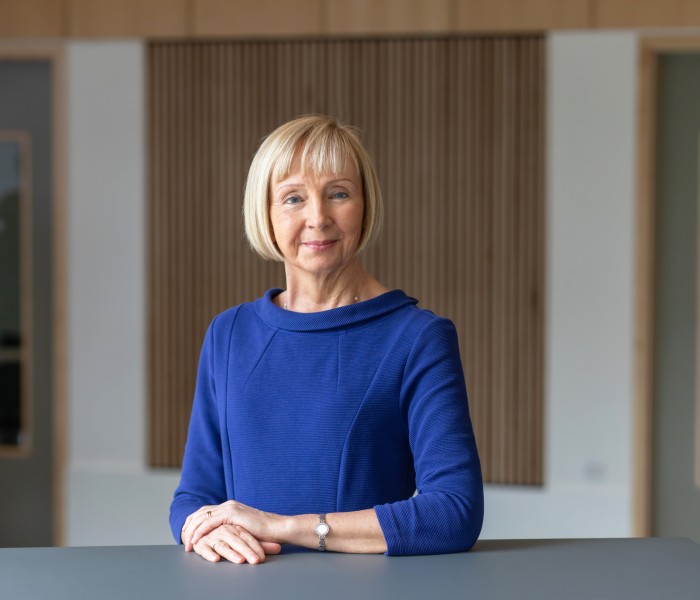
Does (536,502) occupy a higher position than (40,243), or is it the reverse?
(40,243)

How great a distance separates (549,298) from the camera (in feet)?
13.4

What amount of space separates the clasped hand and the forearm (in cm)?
2

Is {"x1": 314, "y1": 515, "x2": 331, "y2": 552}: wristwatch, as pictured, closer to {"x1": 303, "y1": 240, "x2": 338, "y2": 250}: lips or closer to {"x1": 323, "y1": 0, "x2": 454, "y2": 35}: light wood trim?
{"x1": 303, "y1": 240, "x2": 338, "y2": 250}: lips

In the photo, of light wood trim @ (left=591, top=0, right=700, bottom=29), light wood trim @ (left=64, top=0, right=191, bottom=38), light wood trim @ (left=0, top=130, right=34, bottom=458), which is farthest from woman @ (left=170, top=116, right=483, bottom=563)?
light wood trim @ (left=0, top=130, right=34, bottom=458)

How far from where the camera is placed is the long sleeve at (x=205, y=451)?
5.67 ft

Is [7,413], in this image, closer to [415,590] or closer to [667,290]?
[667,290]

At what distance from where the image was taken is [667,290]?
416 cm

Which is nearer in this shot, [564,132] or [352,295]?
[352,295]

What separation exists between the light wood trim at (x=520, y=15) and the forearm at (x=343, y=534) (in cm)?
305

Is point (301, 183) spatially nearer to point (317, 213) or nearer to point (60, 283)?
point (317, 213)

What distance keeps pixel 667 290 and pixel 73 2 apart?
293 centimetres

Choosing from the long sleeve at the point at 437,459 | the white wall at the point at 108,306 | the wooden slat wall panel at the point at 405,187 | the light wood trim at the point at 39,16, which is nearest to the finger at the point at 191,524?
the long sleeve at the point at 437,459

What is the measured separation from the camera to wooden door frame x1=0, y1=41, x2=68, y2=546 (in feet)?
14.3

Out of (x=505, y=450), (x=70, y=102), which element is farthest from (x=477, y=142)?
(x=70, y=102)
